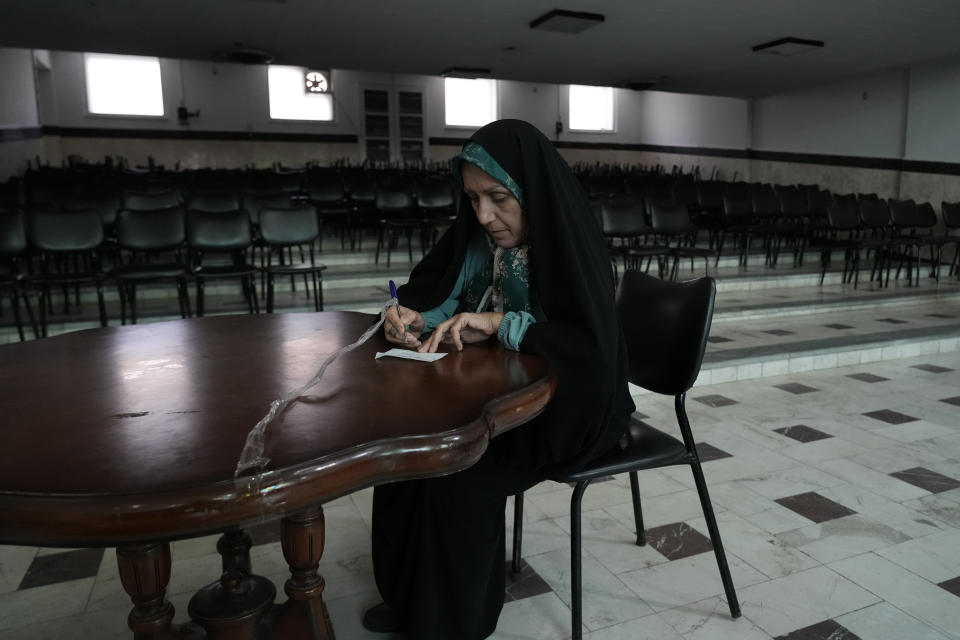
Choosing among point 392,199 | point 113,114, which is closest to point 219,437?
point 392,199

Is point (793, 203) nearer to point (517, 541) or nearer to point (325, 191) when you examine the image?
point (325, 191)

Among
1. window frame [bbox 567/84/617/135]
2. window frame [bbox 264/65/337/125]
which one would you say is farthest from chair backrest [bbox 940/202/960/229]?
window frame [bbox 264/65/337/125]

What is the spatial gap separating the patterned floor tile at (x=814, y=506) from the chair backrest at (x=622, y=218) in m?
3.69

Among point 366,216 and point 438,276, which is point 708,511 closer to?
point 438,276

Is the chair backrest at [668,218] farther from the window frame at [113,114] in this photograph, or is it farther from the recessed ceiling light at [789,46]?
the window frame at [113,114]

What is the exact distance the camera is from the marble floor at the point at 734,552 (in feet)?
6.06

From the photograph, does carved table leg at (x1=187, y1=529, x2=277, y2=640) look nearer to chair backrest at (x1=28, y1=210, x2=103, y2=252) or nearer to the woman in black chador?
the woman in black chador

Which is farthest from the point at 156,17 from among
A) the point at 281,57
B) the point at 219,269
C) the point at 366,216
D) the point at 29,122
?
the point at 29,122

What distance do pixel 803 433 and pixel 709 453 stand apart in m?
0.60

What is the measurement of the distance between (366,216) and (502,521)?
6.34 m

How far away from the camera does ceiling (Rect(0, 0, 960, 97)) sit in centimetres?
706

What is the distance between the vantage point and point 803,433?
3.33 meters

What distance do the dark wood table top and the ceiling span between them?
251 inches

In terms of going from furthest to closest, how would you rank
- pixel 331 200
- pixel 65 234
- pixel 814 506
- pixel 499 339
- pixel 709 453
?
1. pixel 331 200
2. pixel 65 234
3. pixel 709 453
4. pixel 814 506
5. pixel 499 339
